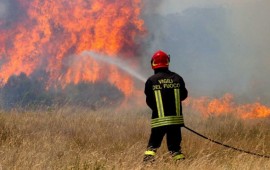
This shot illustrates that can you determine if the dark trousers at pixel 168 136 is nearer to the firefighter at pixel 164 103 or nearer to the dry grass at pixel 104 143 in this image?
the firefighter at pixel 164 103

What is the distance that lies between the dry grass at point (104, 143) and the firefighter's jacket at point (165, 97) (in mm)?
576

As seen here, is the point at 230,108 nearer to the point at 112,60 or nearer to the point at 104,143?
the point at 112,60

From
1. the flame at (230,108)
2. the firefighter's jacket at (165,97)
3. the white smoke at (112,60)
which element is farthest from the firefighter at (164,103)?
the white smoke at (112,60)

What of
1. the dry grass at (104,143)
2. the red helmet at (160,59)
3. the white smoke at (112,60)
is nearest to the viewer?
the dry grass at (104,143)

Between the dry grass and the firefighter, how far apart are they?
11.1 inches

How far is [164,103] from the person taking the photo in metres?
6.75

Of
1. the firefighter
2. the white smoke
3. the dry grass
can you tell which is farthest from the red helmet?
the white smoke

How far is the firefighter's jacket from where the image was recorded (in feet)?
22.1

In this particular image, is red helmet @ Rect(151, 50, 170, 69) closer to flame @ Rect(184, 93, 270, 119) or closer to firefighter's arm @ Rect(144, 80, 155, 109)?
firefighter's arm @ Rect(144, 80, 155, 109)

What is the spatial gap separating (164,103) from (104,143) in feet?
6.83

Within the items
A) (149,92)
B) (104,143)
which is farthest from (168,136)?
(104,143)

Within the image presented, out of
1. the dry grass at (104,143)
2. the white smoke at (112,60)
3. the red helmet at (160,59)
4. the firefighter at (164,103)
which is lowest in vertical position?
the dry grass at (104,143)

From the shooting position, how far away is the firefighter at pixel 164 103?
265 inches

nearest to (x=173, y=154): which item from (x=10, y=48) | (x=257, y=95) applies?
(x=10, y=48)
